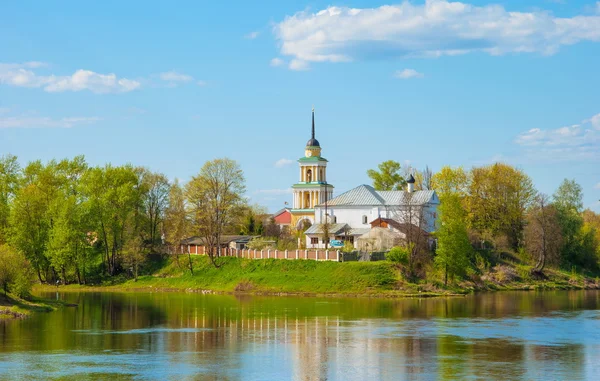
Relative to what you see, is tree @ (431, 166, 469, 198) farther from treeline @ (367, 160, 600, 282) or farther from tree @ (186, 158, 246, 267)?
tree @ (186, 158, 246, 267)

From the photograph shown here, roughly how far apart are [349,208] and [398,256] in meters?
22.5

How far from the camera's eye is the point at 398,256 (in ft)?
242

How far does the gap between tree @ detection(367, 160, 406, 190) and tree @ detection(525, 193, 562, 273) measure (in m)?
33.9

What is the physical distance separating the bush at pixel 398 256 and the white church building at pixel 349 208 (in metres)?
5.56

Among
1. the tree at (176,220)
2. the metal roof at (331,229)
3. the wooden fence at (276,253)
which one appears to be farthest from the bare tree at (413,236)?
the tree at (176,220)

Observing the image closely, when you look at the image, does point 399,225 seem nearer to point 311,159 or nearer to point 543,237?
point 543,237

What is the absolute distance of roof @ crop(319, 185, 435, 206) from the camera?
312ft

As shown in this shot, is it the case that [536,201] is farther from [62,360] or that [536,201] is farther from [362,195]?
[62,360]

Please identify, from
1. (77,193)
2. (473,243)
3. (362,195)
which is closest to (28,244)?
(77,193)

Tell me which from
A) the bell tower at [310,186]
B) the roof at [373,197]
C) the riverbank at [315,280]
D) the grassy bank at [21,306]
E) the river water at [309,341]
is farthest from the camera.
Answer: the bell tower at [310,186]

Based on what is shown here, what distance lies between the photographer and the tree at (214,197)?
84125mm

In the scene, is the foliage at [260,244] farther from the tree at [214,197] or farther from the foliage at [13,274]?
the foliage at [13,274]

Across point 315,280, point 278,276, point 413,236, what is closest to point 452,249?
point 413,236

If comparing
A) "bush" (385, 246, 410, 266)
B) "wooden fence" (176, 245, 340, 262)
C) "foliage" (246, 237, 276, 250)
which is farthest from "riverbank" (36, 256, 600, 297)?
"foliage" (246, 237, 276, 250)
